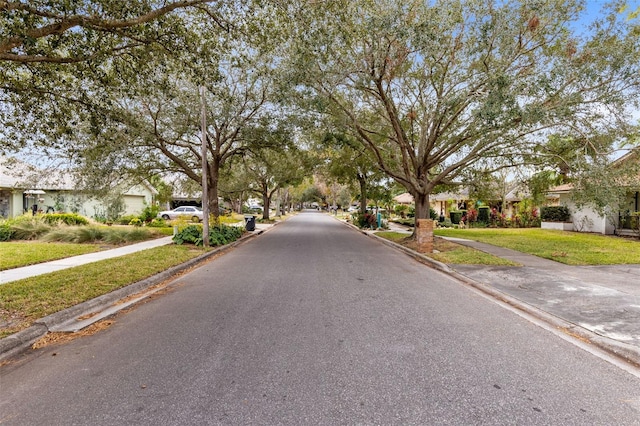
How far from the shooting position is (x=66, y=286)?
7125 millimetres

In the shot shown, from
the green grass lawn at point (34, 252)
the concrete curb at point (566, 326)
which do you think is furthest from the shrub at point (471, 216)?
the green grass lawn at point (34, 252)

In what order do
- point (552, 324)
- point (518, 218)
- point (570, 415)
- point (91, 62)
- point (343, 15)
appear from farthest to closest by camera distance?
point (518, 218), point (343, 15), point (91, 62), point (552, 324), point (570, 415)

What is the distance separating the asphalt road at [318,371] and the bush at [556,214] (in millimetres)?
21362

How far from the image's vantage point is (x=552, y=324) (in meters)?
5.52

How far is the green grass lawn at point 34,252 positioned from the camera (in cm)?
990

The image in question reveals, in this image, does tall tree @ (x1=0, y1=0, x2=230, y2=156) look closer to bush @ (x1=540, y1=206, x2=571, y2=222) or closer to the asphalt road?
the asphalt road

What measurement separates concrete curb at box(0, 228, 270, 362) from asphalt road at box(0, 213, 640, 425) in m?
0.35

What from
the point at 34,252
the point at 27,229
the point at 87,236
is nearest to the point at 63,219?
the point at 27,229

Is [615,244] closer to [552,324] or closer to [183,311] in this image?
[552,324]

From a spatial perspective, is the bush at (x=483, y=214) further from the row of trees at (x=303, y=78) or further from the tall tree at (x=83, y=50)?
the tall tree at (x=83, y=50)

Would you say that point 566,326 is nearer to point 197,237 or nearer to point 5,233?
point 197,237

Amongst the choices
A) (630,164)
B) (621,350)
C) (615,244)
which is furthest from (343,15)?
(615,244)

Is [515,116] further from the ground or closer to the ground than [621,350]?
further from the ground

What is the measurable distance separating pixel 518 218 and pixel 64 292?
29525 millimetres
